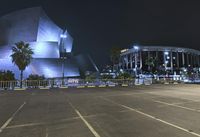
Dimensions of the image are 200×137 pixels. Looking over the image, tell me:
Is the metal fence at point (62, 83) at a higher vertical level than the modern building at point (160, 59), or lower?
lower

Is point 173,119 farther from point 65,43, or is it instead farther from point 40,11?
point 65,43

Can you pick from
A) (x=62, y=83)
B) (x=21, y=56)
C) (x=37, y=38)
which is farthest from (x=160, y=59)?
(x=62, y=83)

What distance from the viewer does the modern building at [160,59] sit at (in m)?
134

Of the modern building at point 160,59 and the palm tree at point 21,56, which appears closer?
the palm tree at point 21,56

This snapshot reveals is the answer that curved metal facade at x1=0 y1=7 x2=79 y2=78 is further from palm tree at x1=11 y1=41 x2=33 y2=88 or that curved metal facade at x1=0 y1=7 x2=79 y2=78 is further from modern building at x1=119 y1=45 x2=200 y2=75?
modern building at x1=119 y1=45 x2=200 y2=75

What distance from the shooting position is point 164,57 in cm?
14162

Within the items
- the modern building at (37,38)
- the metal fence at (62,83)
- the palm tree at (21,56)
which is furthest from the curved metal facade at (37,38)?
the metal fence at (62,83)

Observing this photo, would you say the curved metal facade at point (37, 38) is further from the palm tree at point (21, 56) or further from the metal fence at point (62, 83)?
the metal fence at point (62, 83)

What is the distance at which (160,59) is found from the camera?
143625 millimetres

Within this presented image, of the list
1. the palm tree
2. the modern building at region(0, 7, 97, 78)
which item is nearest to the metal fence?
the palm tree

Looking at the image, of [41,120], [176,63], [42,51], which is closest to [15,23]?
[42,51]

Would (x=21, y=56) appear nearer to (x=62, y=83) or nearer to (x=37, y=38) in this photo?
(x=62, y=83)

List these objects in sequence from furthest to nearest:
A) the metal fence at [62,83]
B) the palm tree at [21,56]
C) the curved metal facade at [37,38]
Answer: the curved metal facade at [37,38] → the palm tree at [21,56] → the metal fence at [62,83]

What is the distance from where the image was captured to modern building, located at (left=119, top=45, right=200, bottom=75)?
134000 millimetres
